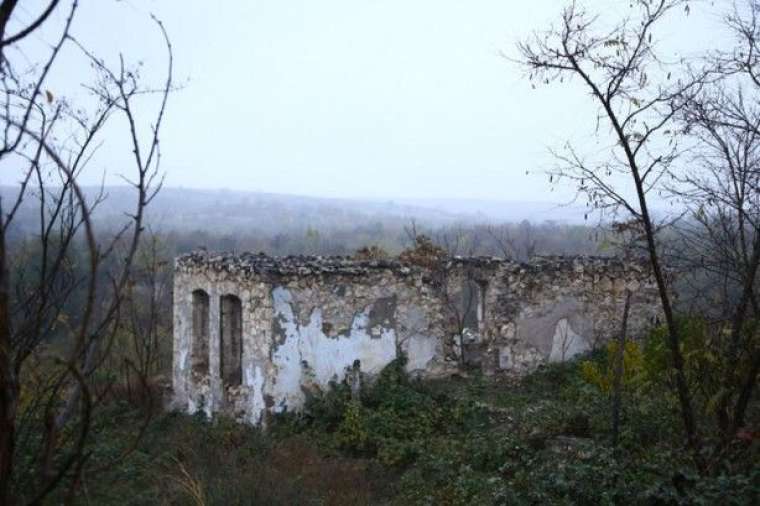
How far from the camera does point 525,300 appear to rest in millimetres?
12562

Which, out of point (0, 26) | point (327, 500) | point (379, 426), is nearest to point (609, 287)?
point (379, 426)

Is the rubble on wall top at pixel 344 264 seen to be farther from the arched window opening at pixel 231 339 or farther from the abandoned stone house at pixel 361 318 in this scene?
the arched window opening at pixel 231 339

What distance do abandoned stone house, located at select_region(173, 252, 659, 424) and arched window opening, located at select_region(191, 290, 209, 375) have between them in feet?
0.06

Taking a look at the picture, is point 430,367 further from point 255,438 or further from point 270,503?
point 270,503

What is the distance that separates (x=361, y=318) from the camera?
451 inches

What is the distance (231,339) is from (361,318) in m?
2.32

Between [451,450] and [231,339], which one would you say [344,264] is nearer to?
[231,339]

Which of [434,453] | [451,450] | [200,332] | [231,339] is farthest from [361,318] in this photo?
[200,332]

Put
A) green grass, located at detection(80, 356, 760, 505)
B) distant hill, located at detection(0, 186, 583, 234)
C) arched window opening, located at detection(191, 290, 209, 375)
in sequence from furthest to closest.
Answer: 1. distant hill, located at detection(0, 186, 583, 234)
2. arched window opening, located at detection(191, 290, 209, 375)
3. green grass, located at detection(80, 356, 760, 505)


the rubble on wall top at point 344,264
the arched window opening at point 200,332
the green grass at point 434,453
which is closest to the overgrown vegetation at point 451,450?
the green grass at point 434,453

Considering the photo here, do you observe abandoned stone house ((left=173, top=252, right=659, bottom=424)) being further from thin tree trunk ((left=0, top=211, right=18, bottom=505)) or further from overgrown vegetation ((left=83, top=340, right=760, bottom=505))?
thin tree trunk ((left=0, top=211, right=18, bottom=505))

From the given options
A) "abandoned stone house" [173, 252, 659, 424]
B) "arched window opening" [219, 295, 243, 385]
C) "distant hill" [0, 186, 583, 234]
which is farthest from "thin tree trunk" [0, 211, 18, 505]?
"distant hill" [0, 186, 583, 234]

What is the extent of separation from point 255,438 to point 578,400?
4.40 meters

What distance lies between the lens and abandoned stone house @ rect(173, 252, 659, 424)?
1112 cm
